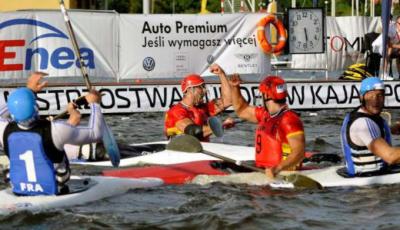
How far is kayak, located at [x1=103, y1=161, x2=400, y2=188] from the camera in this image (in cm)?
1064

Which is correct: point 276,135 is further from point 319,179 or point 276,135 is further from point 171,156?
point 171,156

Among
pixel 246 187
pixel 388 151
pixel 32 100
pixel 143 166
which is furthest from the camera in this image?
pixel 143 166

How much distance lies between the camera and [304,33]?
2153 cm

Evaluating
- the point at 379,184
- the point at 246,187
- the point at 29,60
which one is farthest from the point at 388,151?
the point at 29,60

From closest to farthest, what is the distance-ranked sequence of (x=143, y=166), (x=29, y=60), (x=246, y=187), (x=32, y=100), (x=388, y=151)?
(x=32, y=100) → (x=388, y=151) → (x=246, y=187) → (x=143, y=166) → (x=29, y=60)

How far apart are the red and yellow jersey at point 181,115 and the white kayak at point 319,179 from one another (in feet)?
4.85

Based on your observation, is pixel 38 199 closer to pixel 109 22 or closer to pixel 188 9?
pixel 109 22

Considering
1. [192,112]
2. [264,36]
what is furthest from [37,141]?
[264,36]

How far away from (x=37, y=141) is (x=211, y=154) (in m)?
3.00

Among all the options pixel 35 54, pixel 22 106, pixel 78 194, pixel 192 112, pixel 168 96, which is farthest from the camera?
pixel 168 96

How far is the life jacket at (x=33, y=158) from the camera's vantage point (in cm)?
884

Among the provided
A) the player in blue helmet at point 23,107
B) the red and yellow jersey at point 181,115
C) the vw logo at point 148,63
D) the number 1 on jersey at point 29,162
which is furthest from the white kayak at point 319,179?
the vw logo at point 148,63

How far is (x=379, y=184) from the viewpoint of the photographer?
10609 mm

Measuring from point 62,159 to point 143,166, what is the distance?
130 inches
